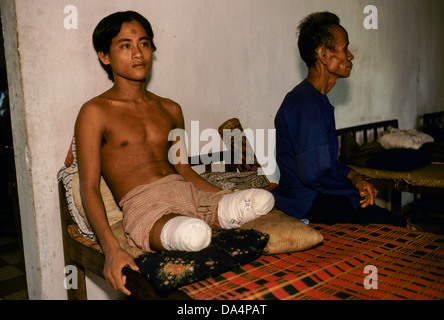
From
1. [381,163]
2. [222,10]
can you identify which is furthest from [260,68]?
[381,163]

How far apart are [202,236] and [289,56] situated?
2.33 metres

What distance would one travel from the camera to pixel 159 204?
1.67 metres

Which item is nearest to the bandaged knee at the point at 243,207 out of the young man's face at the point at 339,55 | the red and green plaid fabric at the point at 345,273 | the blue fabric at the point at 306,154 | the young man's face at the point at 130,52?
the red and green plaid fabric at the point at 345,273

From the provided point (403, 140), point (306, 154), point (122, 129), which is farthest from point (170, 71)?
point (403, 140)

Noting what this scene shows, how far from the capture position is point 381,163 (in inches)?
133

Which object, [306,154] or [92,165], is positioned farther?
[306,154]

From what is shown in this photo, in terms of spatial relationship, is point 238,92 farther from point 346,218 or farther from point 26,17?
point 26,17

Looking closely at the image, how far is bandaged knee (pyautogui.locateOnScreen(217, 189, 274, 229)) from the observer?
1663 millimetres

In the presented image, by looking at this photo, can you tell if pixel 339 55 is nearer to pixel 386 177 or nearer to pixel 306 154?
pixel 306 154

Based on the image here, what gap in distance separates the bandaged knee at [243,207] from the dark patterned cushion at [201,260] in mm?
117

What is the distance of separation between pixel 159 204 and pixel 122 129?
1.46ft

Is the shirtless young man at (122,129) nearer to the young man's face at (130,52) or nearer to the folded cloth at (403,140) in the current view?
the young man's face at (130,52)

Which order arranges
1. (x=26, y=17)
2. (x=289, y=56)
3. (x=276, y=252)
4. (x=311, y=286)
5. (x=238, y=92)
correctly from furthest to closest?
(x=289, y=56) → (x=238, y=92) → (x=26, y=17) → (x=276, y=252) → (x=311, y=286)

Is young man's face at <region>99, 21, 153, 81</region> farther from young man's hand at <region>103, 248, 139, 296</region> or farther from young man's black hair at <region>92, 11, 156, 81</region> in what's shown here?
young man's hand at <region>103, 248, 139, 296</region>
